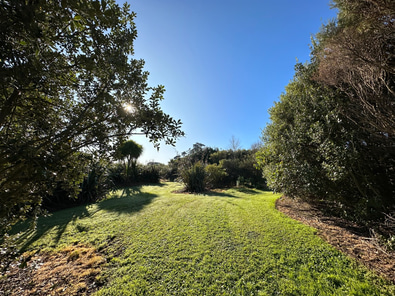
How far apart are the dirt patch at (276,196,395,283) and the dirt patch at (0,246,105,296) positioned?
4716 mm

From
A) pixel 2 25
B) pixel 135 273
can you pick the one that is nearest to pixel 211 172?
pixel 135 273

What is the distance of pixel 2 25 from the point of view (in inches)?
46.8

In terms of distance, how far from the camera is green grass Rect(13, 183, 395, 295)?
2.27 metres

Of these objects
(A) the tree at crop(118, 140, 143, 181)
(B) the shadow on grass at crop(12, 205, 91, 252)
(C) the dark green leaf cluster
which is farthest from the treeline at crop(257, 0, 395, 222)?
(A) the tree at crop(118, 140, 143, 181)

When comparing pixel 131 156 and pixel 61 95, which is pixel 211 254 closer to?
pixel 61 95

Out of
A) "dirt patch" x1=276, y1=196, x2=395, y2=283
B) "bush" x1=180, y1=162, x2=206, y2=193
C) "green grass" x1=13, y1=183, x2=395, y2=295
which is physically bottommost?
"green grass" x1=13, y1=183, x2=395, y2=295

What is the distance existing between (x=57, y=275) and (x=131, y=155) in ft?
50.4

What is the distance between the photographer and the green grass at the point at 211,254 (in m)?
2.27

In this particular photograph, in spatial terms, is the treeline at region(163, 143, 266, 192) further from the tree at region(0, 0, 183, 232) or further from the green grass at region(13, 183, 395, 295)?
the tree at region(0, 0, 183, 232)

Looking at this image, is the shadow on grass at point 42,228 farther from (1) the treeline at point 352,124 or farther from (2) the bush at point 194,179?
(1) the treeline at point 352,124

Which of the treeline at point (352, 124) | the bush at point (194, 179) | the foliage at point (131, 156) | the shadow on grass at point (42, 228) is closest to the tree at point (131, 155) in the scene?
the foliage at point (131, 156)

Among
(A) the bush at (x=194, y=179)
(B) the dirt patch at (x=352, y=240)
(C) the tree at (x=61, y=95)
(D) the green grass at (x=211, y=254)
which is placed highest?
(C) the tree at (x=61, y=95)

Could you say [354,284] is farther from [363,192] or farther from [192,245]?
[363,192]

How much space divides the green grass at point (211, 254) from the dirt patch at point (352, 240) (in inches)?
11.0
